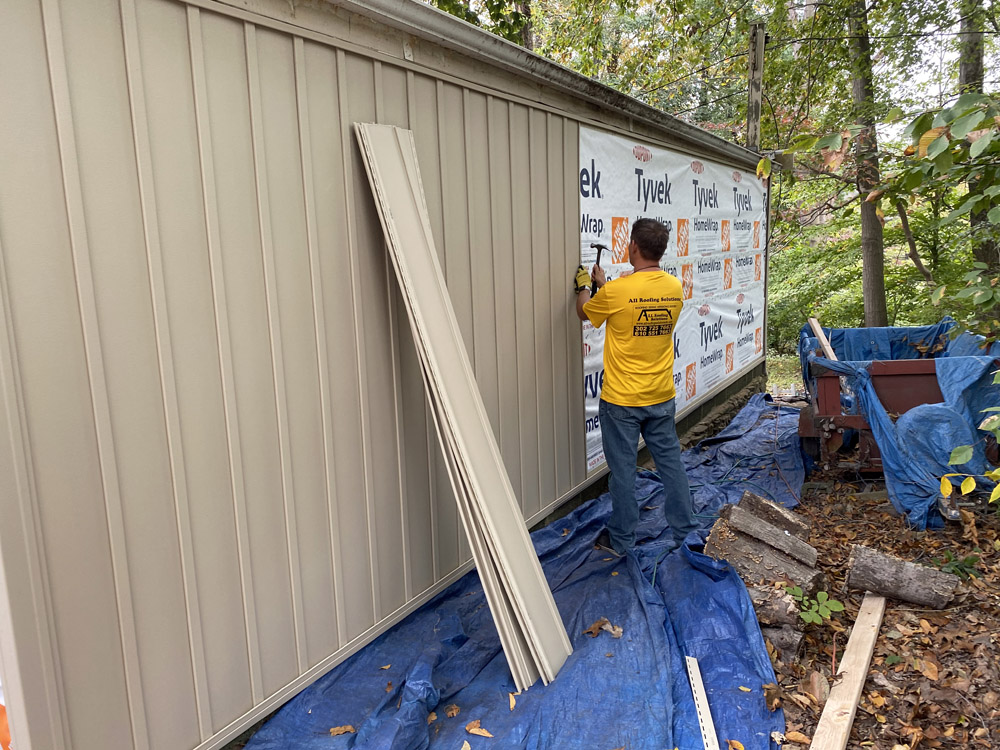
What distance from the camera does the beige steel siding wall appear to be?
189cm

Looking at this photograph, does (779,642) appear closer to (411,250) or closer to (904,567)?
(904,567)

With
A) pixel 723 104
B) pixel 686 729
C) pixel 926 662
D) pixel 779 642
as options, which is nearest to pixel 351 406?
pixel 686 729

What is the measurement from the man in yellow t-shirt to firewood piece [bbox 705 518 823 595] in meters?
0.36

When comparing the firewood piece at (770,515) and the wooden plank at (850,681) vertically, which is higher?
the firewood piece at (770,515)

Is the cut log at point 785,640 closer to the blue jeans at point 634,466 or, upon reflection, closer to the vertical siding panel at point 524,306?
the blue jeans at point 634,466

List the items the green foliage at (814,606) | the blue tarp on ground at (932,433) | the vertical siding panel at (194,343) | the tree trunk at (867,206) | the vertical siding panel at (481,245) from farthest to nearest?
the tree trunk at (867,206) → the blue tarp on ground at (932,433) → the vertical siding panel at (481,245) → the green foliage at (814,606) → the vertical siding panel at (194,343)

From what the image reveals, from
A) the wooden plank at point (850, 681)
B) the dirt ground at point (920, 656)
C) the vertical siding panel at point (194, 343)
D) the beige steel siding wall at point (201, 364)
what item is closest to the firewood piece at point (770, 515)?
the dirt ground at point (920, 656)

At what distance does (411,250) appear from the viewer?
2.98 m

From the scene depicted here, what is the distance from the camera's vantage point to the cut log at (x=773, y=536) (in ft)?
12.4

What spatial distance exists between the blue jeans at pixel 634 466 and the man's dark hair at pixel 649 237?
898 millimetres

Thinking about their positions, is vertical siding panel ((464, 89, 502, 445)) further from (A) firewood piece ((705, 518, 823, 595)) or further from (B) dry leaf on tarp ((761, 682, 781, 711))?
(B) dry leaf on tarp ((761, 682, 781, 711))

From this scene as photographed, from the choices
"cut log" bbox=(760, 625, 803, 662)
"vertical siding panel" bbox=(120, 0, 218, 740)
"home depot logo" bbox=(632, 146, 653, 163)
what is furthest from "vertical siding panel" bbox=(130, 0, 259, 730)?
"home depot logo" bbox=(632, 146, 653, 163)

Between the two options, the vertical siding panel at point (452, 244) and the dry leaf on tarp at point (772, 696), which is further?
the vertical siding panel at point (452, 244)

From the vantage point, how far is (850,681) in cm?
298
